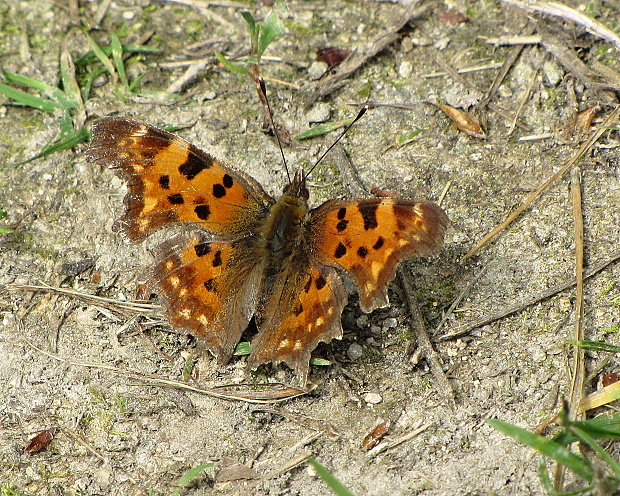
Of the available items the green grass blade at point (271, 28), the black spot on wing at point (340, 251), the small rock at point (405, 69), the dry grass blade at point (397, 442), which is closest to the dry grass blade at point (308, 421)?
the dry grass blade at point (397, 442)

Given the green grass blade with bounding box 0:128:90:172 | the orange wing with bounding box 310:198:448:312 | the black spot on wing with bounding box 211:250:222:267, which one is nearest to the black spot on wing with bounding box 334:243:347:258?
the orange wing with bounding box 310:198:448:312

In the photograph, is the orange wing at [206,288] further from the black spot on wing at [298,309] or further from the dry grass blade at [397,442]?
the dry grass blade at [397,442]

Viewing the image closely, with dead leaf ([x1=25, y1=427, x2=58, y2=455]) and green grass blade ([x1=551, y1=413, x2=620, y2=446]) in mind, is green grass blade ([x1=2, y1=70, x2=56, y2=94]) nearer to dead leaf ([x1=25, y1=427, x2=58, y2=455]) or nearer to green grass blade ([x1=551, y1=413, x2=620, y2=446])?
dead leaf ([x1=25, y1=427, x2=58, y2=455])

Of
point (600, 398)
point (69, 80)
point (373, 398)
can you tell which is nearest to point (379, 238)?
point (373, 398)

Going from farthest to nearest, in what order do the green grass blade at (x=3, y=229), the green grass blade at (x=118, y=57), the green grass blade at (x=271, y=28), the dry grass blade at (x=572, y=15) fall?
the green grass blade at (x=118, y=57) < the dry grass blade at (x=572, y=15) < the green grass blade at (x=271, y=28) < the green grass blade at (x=3, y=229)

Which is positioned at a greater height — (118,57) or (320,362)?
(118,57)

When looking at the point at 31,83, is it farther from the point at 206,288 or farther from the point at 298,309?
the point at 298,309

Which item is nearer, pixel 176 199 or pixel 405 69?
pixel 176 199
